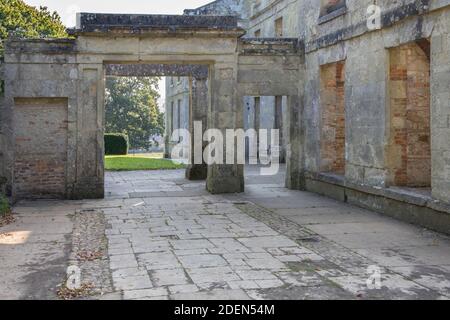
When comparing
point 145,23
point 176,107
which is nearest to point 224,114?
point 145,23

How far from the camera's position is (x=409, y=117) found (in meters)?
10.7

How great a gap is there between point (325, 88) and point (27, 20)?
15.3m

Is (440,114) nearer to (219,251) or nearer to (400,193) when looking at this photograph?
(400,193)

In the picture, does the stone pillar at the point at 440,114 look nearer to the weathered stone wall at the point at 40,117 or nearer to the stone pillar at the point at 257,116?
the weathered stone wall at the point at 40,117

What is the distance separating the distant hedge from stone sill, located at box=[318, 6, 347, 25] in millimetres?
22177

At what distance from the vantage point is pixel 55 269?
664 centimetres

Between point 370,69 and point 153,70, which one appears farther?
point 153,70

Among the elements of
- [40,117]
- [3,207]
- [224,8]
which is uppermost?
[224,8]

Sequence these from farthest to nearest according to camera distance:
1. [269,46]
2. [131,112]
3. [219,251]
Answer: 1. [131,112]
2. [269,46]
3. [219,251]

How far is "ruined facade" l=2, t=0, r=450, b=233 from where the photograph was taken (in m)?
9.55

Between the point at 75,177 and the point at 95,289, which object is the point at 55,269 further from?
the point at 75,177

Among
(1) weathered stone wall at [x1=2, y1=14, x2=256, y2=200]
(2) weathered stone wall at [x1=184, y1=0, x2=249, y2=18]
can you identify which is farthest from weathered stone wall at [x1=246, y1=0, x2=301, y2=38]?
(1) weathered stone wall at [x1=2, y1=14, x2=256, y2=200]

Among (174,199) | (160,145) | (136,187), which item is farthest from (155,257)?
(160,145)

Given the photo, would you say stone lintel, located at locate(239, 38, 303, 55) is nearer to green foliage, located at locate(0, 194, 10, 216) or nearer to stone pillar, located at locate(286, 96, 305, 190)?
stone pillar, located at locate(286, 96, 305, 190)
